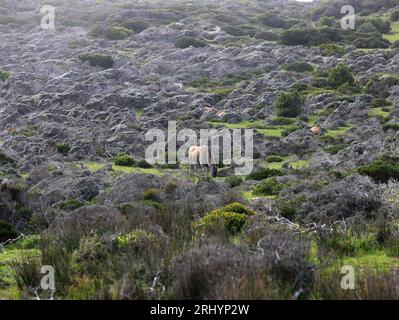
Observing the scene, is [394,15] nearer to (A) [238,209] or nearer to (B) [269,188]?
(B) [269,188]

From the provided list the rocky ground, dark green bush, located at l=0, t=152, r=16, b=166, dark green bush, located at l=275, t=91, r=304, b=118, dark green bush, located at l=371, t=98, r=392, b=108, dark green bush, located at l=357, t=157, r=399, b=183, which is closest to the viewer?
the rocky ground

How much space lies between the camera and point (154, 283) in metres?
7.39

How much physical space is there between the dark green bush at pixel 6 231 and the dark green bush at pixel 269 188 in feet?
25.2

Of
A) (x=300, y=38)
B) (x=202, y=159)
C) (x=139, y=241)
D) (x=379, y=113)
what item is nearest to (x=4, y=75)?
(x=379, y=113)

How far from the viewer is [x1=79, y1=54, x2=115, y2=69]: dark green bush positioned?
54.9 meters

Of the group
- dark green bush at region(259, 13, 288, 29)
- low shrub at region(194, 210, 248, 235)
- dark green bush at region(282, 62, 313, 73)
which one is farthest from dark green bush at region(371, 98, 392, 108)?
dark green bush at region(259, 13, 288, 29)

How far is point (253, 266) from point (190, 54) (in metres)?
53.3

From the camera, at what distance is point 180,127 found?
34.2m

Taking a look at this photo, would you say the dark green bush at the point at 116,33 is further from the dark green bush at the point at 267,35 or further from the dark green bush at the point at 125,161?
the dark green bush at the point at 125,161

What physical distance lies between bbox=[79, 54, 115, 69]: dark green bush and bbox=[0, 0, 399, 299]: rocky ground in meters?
0.13

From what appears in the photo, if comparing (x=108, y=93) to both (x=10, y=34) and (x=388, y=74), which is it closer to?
(x=388, y=74)

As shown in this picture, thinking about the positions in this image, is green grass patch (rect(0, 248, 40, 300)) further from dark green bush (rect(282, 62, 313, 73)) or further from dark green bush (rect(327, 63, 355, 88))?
dark green bush (rect(282, 62, 313, 73))

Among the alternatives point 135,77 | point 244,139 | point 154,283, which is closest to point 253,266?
point 154,283

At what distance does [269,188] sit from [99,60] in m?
39.7
